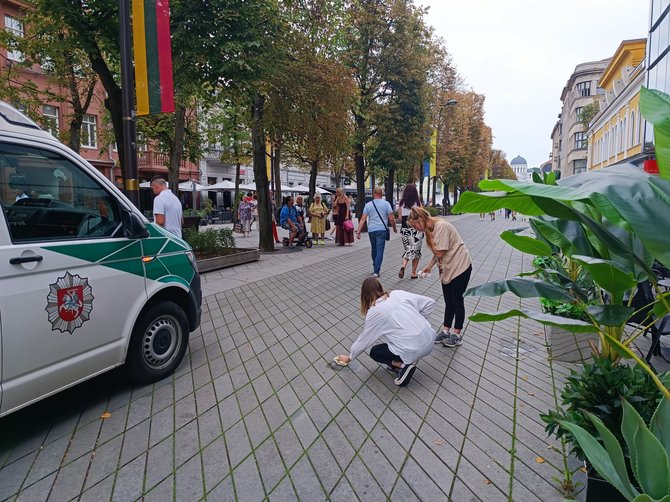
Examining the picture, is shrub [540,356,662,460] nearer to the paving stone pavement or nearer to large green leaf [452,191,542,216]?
the paving stone pavement

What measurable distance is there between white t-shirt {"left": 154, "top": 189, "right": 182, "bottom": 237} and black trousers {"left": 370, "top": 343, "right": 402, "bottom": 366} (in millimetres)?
5154

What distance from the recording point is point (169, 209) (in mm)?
7828

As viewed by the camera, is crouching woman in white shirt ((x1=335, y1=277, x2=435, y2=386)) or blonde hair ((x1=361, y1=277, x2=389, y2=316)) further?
blonde hair ((x1=361, y1=277, x2=389, y2=316))

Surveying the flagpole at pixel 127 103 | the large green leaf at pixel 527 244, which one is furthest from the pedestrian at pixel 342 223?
the large green leaf at pixel 527 244

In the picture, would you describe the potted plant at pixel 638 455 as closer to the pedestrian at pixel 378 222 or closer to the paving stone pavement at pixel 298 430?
the paving stone pavement at pixel 298 430

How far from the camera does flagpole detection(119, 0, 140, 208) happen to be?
19.8 ft

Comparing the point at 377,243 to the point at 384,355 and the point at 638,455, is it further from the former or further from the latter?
the point at 638,455

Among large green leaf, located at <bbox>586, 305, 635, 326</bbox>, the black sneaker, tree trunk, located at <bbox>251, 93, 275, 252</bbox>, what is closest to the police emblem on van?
the black sneaker

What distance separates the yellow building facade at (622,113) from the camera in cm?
3322

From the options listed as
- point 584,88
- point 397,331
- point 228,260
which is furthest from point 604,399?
point 584,88

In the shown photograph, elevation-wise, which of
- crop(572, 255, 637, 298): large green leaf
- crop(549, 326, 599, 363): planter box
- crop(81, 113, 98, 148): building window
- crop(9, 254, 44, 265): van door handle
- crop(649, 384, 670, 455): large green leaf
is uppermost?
crop(81, 113, 98, 148): building window

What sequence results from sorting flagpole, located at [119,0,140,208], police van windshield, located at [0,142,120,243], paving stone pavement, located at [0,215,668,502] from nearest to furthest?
paving stone pavement, located at [0,215,668,502], police van windshield, located at [0,142,120,243], flagpole, located at [119,0,140,208]

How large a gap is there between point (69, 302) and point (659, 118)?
376 centimetres

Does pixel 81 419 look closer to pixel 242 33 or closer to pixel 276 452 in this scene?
pixel 276 452
